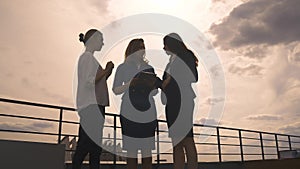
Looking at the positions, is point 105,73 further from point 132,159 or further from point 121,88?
point 132,159

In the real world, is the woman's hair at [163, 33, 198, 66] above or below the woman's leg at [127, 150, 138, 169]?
above

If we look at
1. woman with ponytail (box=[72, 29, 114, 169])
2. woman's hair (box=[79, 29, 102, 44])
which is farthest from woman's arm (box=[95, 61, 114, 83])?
woman's hair (box=[79, 29, 102, 44])

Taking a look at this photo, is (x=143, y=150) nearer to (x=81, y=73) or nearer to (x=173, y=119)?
(x=173, y=119)

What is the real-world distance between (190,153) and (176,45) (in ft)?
2.58

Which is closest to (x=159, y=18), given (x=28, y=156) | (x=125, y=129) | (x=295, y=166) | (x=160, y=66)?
(x=160, y=66)

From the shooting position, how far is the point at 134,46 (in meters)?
2.14

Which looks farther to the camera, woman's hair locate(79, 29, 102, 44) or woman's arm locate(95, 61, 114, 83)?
woman's hair locate(79, 29, 102, 44)

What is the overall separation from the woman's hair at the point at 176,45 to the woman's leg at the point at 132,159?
2.52 ft

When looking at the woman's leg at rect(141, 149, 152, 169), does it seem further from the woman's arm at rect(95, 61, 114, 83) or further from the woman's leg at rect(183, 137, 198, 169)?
the woman's arm at rect(95, 61, 114, 83)

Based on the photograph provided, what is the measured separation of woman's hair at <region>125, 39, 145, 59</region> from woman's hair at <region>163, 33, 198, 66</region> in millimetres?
196

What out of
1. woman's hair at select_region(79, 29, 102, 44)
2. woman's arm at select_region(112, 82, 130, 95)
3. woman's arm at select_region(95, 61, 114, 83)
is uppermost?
woman's hair at select_region(79, 29, 102, 44)

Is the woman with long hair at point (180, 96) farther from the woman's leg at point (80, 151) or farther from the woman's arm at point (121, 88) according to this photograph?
the woman's leg at point (80, 151)

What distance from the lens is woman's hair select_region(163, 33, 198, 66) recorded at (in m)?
2.13

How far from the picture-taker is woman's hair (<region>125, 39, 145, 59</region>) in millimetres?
2131
